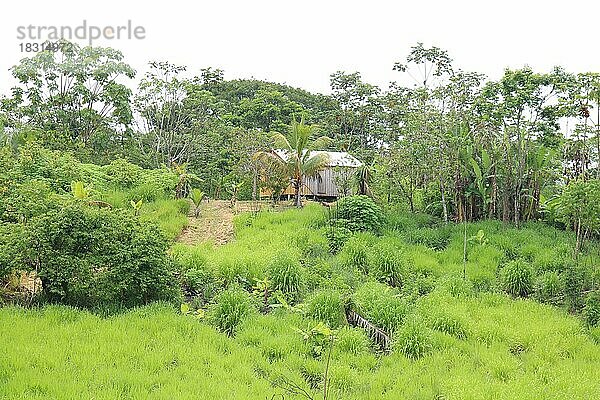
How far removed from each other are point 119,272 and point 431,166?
24.8ft

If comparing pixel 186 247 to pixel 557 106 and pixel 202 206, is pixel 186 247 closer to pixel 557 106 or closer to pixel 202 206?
pixel 202 206

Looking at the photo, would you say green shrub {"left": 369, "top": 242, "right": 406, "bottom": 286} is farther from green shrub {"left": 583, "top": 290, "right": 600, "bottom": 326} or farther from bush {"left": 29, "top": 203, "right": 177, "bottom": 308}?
bush {"left": 29, "top": 203, "right": 177, "bottom": 308}

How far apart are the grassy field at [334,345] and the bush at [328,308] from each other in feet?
0.06

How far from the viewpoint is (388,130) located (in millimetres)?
17297

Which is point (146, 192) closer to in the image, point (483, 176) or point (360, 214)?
point (360, 214)

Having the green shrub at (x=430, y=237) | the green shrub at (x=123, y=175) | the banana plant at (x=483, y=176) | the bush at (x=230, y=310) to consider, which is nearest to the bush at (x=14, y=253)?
the bush at (x=230, y=310)

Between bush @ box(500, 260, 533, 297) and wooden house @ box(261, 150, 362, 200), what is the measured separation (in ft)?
16.6

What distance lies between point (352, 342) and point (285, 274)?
2.45m

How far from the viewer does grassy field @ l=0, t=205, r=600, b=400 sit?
Result: 5840 mm

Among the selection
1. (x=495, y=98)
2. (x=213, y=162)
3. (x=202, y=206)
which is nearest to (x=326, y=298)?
(x=202, y=206)

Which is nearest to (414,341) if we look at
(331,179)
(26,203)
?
(26,203)

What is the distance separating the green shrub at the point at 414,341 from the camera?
7120mm

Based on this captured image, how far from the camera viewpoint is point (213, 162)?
2095 centimetres

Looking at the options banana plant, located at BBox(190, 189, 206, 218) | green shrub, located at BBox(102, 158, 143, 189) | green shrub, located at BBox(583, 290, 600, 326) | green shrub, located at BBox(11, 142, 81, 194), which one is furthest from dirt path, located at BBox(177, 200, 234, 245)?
green shrub, located at BBox(583, 290, 600, 326)
